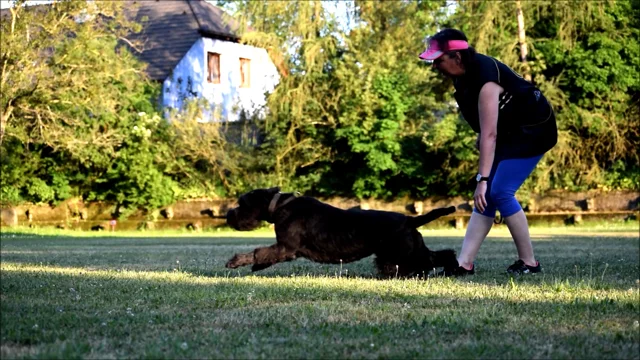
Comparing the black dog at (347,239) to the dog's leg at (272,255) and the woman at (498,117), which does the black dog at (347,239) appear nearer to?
the dog's leg at (272,255)

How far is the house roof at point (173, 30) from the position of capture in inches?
1515

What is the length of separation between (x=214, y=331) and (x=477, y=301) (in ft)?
6.34

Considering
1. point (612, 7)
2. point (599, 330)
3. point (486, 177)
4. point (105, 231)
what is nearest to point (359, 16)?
point (612, 7)

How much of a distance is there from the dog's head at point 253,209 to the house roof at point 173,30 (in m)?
30.1

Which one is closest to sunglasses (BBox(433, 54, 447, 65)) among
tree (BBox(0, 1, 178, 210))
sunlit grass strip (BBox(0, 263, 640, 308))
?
sunlit grass strip (BBox(0, 263, 640, 308))

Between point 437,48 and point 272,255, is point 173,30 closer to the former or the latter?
point 272,255

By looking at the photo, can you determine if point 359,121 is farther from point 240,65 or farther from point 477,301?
point 477,301

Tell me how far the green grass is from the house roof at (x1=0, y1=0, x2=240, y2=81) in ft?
103

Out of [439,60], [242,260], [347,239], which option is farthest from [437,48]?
[242,260]

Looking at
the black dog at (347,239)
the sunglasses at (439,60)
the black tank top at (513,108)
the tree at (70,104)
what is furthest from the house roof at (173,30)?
the black tank top at (513,108)

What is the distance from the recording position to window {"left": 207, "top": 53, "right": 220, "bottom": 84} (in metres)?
39.8

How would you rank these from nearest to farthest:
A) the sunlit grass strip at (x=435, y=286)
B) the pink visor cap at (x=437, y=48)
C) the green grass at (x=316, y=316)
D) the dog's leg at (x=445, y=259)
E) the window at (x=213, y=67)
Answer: the green grass at (x=316, y=316)
the sunlit grass strip at (x=435, y=286)
the pink visor cap at (x=437, y=48)
the dog's leg at (x=445, y=259)
the window at (x=213, y=67)

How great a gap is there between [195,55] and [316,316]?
3516 centimetres

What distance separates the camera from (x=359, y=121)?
29.3 metres
